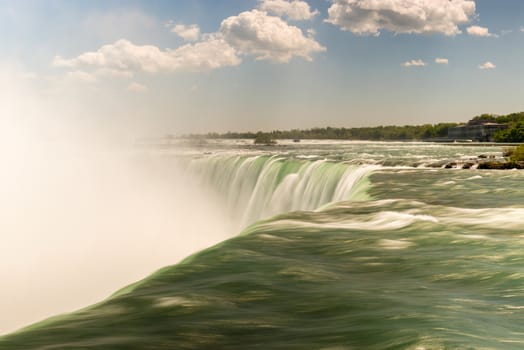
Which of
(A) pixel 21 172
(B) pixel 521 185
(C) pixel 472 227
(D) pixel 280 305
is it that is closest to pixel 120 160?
(A) pixel 21 172

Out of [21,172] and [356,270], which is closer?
[356,270]

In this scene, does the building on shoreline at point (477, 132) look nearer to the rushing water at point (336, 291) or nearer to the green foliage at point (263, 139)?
the green foliage at point (263, 139)

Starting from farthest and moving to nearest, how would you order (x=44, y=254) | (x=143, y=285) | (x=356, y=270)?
(x=44, y=254)
(x=356, y=270)
(x=143, y=285)

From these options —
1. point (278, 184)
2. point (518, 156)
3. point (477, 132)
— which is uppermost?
point (477, 132)

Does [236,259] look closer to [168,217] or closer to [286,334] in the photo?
[286,334]

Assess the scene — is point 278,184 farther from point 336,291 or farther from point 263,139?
point 263,139

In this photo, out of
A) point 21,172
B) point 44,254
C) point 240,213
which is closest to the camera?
point 44,254

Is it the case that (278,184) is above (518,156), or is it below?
below

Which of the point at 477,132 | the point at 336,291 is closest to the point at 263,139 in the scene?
the point at 477,132
